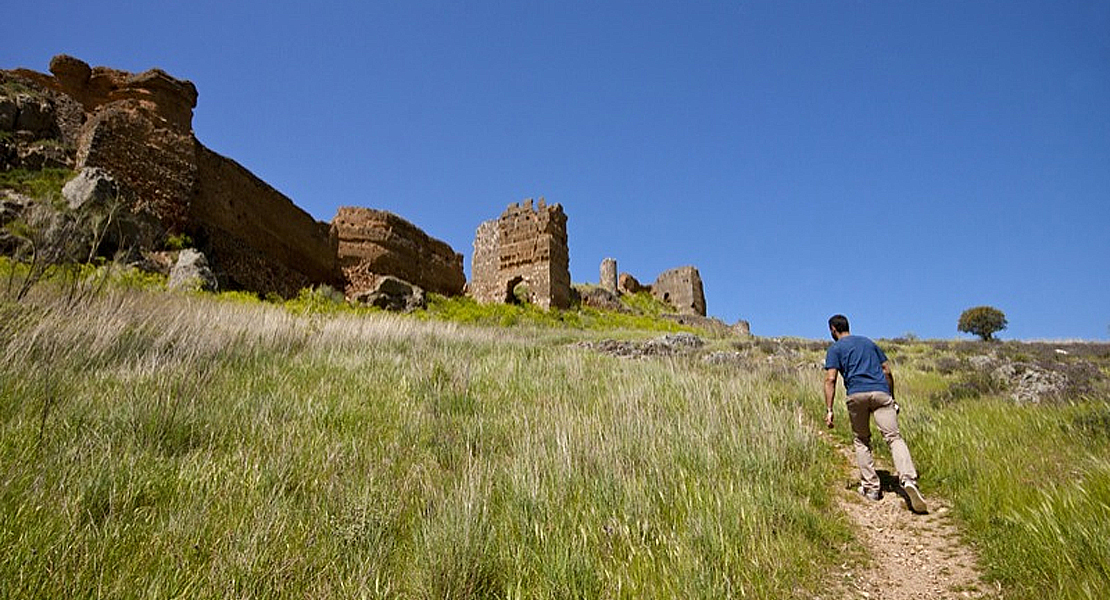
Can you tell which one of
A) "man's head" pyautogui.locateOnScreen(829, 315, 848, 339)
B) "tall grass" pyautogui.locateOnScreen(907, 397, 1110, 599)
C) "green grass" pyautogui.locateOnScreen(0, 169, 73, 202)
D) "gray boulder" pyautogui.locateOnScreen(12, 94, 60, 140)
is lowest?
"tall grass" pyautogui.locateOnScreen(907, 397, 1110, 599)

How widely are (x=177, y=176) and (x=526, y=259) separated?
1279 cm

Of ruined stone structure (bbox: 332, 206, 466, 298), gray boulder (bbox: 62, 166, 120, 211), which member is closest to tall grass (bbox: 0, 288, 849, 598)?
gray boulder (bbox: 62, 166, 120, 211)

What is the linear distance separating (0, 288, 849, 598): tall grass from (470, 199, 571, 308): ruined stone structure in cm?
1597

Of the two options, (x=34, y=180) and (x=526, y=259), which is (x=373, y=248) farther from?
(x=34, y=180)

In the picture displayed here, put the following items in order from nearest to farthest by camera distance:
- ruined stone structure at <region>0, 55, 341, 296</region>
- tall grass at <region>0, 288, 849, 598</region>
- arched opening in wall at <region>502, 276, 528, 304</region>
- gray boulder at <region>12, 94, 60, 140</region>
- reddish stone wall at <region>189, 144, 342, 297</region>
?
tall grass at <region>0, 288, 849, 598</region>
ruined stone structure at <region>0, 55, 341, 296</region>
reddish stone wall at <region>189, 144, 342, 297</region>
gray boulder at <region>12, 94, 60, 140</region>
arched opening in wall at <region>502, 276, 528, 304</region>

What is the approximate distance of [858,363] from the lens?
441 centimetres

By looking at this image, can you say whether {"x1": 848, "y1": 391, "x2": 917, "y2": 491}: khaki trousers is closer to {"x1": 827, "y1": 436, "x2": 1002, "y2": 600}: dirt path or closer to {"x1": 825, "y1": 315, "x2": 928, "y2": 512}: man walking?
{"x1": 825, "y1": 315, "x2": 928, "y2": 512}: man walking

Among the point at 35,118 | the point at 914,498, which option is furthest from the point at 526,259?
the point at 914,498

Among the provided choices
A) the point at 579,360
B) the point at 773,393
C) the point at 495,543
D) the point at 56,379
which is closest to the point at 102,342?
the point at 56,379

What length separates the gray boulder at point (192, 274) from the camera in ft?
34.2

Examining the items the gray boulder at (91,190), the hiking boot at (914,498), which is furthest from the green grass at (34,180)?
the hiking boot at (914,498)

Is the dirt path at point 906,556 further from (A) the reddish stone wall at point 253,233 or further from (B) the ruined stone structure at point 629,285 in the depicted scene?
(B) the ruined stone structure at point 629,285

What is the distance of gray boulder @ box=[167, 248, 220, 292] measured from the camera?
10.4 meters

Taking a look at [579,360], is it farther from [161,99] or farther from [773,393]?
[161,99]
